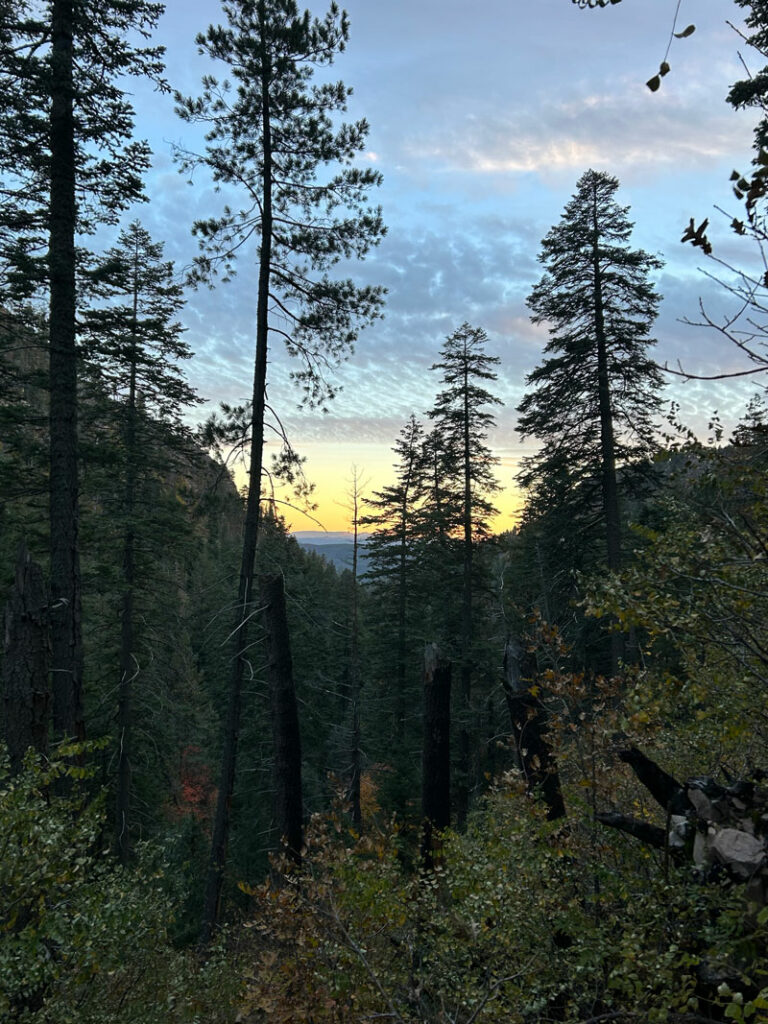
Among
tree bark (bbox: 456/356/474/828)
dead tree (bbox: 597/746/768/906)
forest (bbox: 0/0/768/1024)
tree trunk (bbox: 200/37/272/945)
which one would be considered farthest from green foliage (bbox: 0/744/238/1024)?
tree bark (bbox: 456/356/474/828)

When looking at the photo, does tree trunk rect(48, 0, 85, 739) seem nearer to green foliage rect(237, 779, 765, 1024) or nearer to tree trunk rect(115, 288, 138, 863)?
green foliage rect(237, 779, 765, 1024)

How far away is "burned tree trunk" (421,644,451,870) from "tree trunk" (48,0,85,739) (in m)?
5.18

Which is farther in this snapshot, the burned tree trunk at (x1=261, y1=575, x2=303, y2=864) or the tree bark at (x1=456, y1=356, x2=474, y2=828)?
the tree bark at (x1=456, y1=356, x2=474, y2=828)

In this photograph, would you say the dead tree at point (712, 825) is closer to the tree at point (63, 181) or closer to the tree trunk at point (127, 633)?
the tree at point (63, 181)

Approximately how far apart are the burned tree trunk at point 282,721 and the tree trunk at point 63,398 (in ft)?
9.25

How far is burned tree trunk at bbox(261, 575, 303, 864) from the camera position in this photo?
8969 mm

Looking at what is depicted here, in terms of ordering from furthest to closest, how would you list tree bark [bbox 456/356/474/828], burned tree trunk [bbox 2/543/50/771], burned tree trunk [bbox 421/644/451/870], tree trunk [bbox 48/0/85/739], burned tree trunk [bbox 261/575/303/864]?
tree bark [bbox 456/356/474/828], burned tree trunk [bbox 261/575/303/864], burned tree trunk [bbox 421/644/451/870], tree trunk [bbox 48/0/85/739], burned tree trunk [bbox 2/543/50/771]

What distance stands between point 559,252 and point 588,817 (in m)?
16.1

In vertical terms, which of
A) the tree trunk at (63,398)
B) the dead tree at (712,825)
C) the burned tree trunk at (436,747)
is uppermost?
the tree trunk at (63,398)

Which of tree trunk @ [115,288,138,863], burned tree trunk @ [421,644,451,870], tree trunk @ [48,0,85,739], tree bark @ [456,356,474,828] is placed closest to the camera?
tree trunk @ [48,0,85,739]

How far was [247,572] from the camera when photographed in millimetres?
9883

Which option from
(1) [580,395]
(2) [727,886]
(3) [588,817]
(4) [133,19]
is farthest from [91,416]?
(2) [727,886]

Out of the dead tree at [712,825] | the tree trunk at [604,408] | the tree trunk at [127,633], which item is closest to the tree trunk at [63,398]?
the dead tree at [712,825]

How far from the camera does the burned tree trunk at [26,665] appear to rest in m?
6.40
